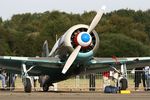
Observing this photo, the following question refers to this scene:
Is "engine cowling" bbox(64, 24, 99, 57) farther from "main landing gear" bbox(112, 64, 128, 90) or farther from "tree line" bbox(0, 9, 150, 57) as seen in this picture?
"tree line" bbox(0, 9, 150, 57)

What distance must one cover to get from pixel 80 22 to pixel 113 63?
3195 inches

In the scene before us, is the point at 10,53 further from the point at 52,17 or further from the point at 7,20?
the point at 7,20

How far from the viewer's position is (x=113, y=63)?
25.4m

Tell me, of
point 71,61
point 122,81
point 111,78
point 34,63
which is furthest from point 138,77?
point 34,63

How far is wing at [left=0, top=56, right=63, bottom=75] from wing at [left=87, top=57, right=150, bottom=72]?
5.66 feet

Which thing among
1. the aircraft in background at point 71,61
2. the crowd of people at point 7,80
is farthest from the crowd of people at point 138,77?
the crowd of people at point 7,80

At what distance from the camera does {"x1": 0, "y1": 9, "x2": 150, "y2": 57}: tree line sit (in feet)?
298

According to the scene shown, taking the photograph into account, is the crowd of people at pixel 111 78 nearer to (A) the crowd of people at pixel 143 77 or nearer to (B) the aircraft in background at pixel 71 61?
(A) the crowd of people at pixel 143 77

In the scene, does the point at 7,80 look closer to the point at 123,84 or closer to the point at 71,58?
the point at 71,58

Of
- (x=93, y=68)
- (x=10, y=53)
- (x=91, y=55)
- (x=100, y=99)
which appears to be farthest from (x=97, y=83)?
(x=10, y=53)

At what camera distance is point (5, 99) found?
1556 centimetres

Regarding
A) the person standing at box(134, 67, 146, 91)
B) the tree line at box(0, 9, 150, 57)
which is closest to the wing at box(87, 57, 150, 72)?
the person standing at box(134, 67, 146, 91)

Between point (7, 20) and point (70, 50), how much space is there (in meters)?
102

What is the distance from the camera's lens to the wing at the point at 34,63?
24016 mm
